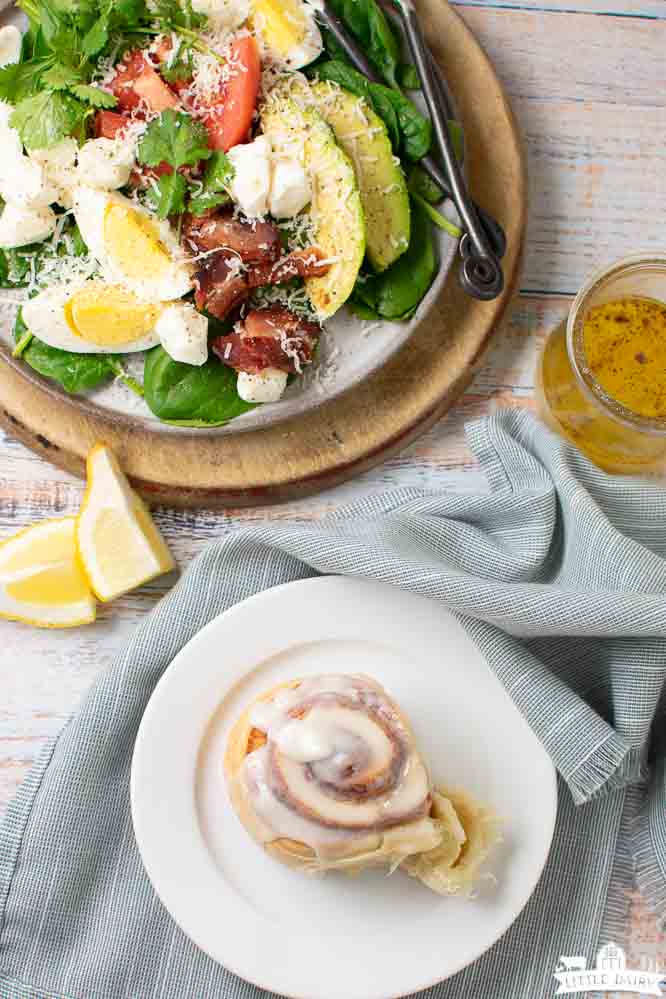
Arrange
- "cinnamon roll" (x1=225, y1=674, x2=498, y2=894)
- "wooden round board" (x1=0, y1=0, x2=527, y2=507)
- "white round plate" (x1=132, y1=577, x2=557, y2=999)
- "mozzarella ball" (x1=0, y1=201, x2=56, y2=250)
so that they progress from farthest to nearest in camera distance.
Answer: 1. "wooden round board" (x1=0, y1=0, x2=527, y2=507)
2. "mozzarella ball" (x1=0, y1=201, x2=56, y2=250)
3. "white round plate" (x1=132, y1=577, x2=557, y2=999)
4. "cinnamon roll" (x1=225, y1=674, x2=498, y2=894)

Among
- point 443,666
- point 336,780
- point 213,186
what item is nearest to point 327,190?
point 213,186

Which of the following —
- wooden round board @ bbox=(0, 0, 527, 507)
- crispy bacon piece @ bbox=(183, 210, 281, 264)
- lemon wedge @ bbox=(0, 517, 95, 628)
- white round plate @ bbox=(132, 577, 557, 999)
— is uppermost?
crispy bacon piece @ bbox=(183, 210, 281, 264)

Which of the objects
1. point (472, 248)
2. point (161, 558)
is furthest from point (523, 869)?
point (472, 248)

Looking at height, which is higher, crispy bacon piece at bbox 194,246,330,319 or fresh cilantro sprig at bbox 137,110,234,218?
fresh cilantro sprig at bbox 137,110,234,218

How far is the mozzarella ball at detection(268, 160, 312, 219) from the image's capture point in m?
1.53

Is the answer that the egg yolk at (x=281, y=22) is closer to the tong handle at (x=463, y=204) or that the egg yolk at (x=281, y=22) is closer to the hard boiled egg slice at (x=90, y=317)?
the tong handle at (x=463, y=204)

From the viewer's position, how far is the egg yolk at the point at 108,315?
62.3 inches

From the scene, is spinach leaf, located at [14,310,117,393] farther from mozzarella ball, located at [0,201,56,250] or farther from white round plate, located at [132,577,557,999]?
white round plate, located at [132,577,557,999]

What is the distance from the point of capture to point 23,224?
159cm

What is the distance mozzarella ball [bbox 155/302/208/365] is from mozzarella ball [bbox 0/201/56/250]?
25cm

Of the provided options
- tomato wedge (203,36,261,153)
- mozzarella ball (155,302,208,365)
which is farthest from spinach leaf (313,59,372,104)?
mozzarella ball (155,302,208,365)

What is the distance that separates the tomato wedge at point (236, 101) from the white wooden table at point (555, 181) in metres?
0.48

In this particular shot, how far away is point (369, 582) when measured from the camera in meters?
1.57

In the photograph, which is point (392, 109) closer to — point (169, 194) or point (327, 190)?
point (327, 190)
